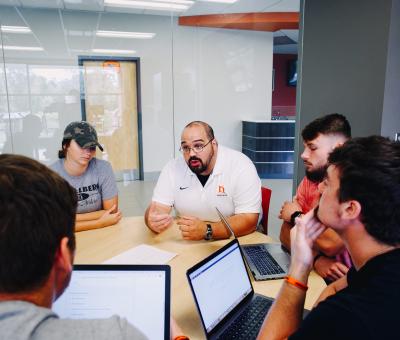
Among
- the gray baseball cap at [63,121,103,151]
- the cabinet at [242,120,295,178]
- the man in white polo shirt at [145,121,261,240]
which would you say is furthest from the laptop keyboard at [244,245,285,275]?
the cabinet at [242,120,295,178]

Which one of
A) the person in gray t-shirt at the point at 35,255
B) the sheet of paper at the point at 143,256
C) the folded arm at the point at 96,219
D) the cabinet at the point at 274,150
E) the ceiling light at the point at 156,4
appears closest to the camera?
the person in gray t-shirt at the point at 35,255

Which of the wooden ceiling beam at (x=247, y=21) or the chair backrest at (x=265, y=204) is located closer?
the chair backrest at (x=265, y=204)

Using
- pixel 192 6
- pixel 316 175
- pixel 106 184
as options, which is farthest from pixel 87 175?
pixel 192 6

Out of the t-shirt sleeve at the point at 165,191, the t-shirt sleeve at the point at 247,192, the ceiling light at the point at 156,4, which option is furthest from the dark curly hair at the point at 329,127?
the ceiling light at the point at 156,4

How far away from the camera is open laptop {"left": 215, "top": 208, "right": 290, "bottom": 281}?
1.52m

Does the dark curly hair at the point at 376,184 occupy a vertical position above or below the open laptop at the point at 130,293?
above

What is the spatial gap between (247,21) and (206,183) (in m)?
4.28

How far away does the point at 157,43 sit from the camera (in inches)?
204

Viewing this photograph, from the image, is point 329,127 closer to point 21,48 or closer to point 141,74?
point 141,74

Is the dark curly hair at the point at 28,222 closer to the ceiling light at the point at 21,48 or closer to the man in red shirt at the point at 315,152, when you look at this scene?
the man in red shirt at the point at 315,152

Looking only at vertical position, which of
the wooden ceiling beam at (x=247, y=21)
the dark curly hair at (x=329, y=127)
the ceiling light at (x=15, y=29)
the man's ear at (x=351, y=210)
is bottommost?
the man's ear at (x=351, y=210)

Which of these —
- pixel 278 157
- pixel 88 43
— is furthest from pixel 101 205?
pixel 278 157

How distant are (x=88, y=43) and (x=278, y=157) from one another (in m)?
3.77

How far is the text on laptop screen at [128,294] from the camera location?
1003 millimetres
